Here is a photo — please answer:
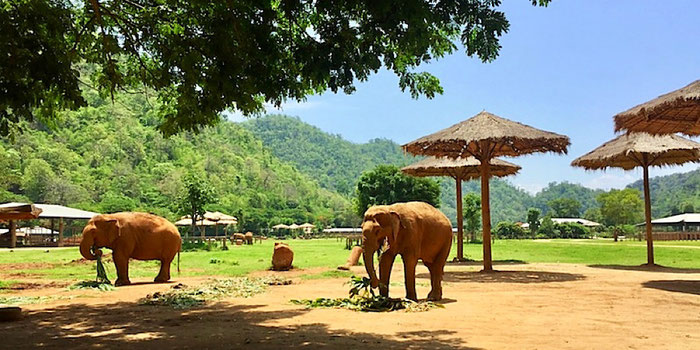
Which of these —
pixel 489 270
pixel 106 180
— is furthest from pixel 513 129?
pixel 106 180

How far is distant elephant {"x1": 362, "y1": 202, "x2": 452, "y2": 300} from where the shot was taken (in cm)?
913

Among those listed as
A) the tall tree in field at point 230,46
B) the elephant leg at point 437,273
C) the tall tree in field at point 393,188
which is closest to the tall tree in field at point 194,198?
the tall tree in field at point 393,188

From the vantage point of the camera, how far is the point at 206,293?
1133 centimetres

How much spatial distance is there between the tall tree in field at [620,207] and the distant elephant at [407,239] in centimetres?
7995

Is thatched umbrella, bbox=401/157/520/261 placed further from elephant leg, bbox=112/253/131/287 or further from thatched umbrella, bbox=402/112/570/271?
elephant leg, bbox=112/253/131/287

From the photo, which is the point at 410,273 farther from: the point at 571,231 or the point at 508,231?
the point at 571,231

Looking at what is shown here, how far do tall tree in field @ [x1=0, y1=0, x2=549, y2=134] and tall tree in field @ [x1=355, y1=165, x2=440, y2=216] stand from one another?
4162 cm

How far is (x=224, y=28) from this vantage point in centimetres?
746

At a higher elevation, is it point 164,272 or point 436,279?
point 436,279

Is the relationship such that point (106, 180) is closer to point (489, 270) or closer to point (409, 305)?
point (489, 270)

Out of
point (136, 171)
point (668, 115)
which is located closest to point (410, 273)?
point (668, 115)

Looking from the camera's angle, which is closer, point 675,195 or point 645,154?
point 645,154

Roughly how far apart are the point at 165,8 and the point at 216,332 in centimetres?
552

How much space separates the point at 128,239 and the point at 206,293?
383 cm
